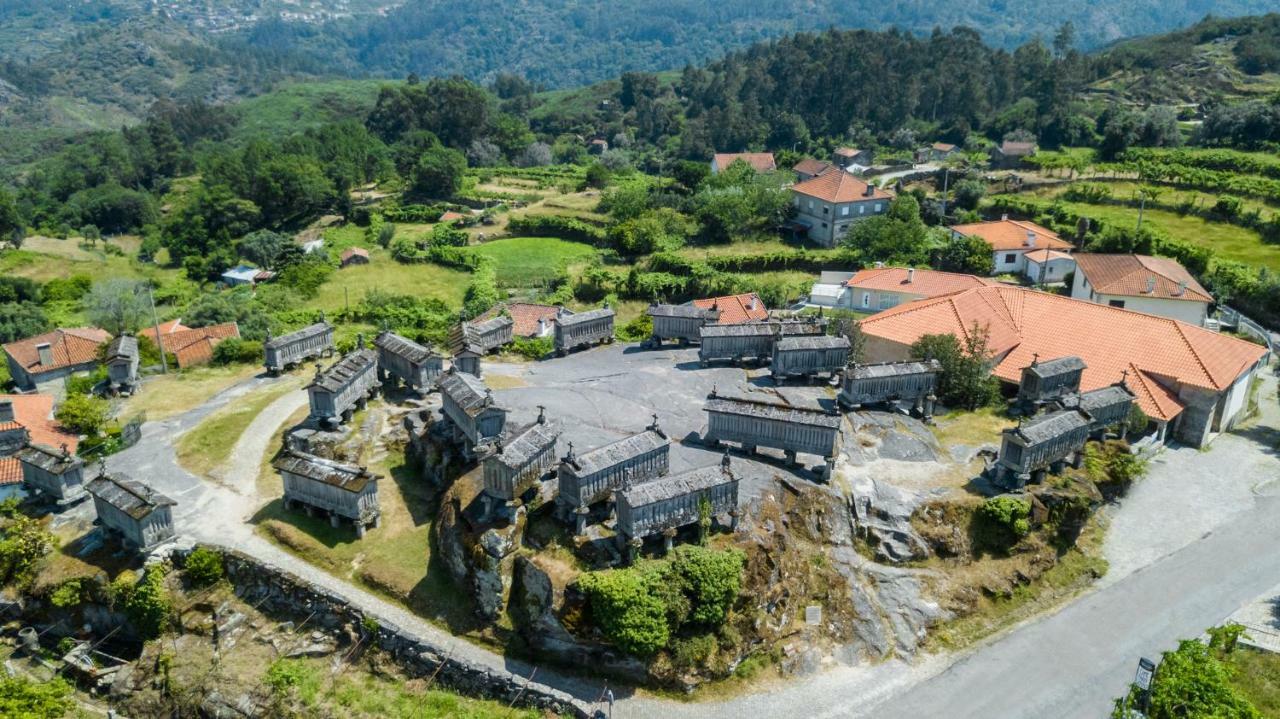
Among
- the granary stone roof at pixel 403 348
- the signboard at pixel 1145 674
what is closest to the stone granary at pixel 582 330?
the granary stone roof at pixel 403 348

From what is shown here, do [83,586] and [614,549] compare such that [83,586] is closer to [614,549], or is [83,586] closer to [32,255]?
[614,549]

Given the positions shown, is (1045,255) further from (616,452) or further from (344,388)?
(344,388)

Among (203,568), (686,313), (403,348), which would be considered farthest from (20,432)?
(686,313)

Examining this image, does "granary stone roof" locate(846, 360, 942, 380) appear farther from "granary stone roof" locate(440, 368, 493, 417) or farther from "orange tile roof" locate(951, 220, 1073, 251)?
"orange tile roof" locate(951, 220, 1073, 251)

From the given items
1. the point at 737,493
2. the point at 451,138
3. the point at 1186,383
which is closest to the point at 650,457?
the point at 737,493

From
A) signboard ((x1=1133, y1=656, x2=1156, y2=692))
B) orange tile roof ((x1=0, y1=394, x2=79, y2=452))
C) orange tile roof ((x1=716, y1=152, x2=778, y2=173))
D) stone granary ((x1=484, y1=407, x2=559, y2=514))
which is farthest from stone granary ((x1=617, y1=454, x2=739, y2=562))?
orange tile roof ((x1=716, y1=152, x2=778, y2=173))

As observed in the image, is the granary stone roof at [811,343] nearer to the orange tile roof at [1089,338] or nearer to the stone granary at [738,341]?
the stone granary at [738,341]
